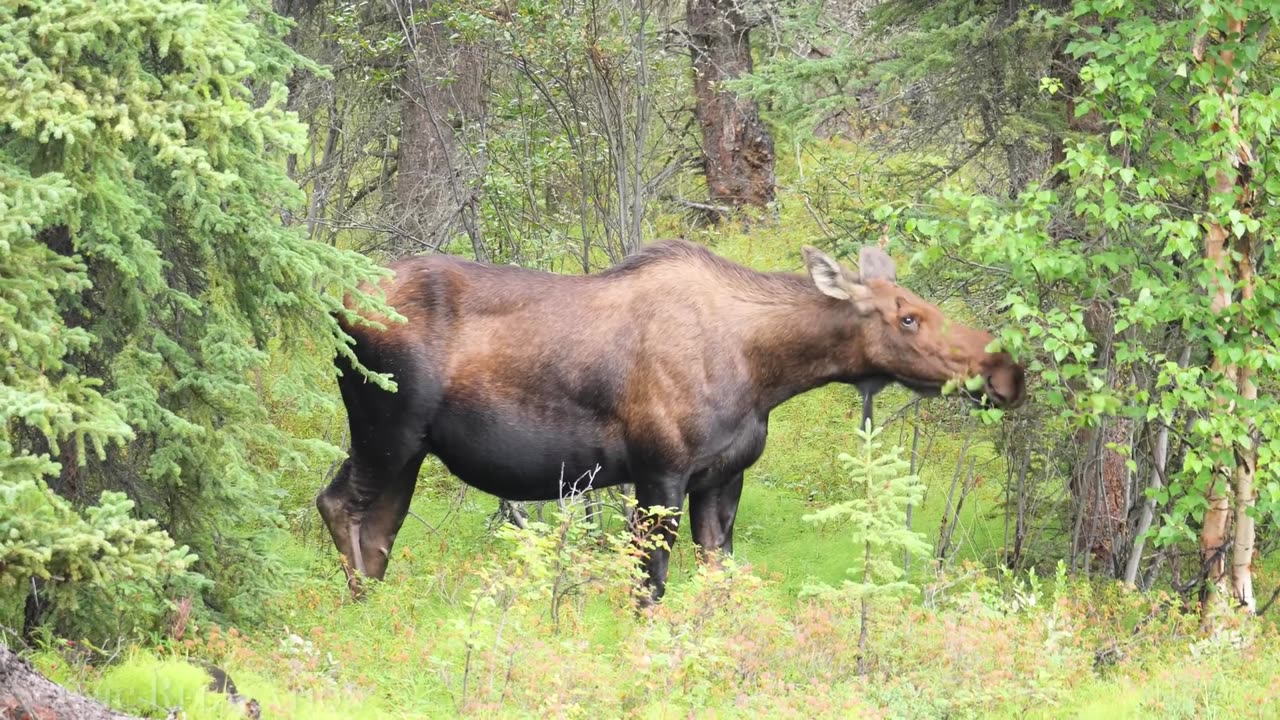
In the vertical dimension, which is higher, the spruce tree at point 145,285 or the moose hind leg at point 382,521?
the spruce tree at point 145,285

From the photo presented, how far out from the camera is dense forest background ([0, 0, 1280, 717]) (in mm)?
6688

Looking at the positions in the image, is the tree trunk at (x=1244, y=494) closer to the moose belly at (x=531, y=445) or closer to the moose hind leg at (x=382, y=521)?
the moose belly at (x=531, y=445)

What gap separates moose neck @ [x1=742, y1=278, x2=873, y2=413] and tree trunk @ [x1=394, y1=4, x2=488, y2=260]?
10.8 ft

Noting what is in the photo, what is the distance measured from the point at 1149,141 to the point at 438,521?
23.3ft

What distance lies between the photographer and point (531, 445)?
394 inches

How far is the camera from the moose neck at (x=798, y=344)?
32.8ft

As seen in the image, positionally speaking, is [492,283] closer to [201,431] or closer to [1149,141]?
[201,431]

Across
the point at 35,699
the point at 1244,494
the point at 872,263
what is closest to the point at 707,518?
the point at 872,263

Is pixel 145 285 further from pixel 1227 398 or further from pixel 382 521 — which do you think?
pixel 1227 398

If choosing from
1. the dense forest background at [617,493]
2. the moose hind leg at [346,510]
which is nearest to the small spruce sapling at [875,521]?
the dense forest background at [617,493]

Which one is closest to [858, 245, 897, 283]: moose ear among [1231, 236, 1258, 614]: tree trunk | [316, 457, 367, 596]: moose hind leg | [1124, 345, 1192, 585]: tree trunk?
[1124, 345, 1192, 585]: tree trunk

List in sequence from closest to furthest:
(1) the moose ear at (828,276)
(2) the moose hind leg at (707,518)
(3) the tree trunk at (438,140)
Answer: (1) the moose ear at (828,276) < (2) the moose hind leg at (707,518) < (3) the tree trunk at (438,140)

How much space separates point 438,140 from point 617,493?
13.9 ft

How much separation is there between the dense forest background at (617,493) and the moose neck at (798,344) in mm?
716
